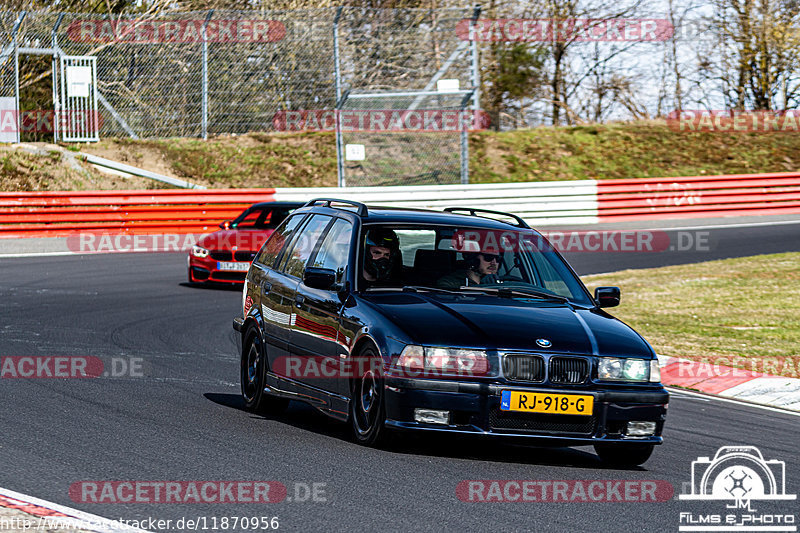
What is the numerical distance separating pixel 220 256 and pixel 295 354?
9995 mm

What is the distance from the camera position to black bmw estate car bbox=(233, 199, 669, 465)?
6.65 metres

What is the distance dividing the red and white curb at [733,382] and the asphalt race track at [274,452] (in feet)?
1.26

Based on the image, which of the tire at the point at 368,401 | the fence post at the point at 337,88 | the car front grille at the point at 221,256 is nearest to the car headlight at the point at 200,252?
the car front grille at the point at 221,256

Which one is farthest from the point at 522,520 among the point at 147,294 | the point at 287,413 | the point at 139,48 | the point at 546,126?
the point at 546,126

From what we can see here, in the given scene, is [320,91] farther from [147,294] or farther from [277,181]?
[147,294]

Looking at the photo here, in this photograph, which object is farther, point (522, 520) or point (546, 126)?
point (546, 126)

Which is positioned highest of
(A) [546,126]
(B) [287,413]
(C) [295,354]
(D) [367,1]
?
(D) [367,1]

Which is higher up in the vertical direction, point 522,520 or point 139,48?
point 139,48

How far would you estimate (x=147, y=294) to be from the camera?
16.8m

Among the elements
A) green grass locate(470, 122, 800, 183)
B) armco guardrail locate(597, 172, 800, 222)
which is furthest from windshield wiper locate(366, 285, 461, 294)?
green grass locate(470, 122, 800, 183)

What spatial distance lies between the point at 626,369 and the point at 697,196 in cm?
2386

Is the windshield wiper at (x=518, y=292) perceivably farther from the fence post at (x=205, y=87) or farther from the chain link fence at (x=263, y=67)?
the fence post at (x=205, y=87)

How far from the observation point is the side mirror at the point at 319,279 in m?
7.52

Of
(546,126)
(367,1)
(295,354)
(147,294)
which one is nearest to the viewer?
(295,354)
